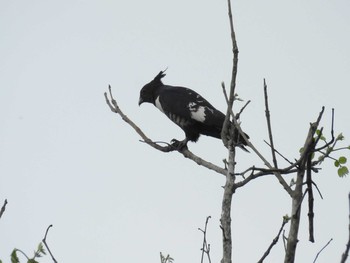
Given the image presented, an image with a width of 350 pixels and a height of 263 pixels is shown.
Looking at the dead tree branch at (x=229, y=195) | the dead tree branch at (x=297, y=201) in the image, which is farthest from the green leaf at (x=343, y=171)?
the dead tree branch at (x=297, y=201)

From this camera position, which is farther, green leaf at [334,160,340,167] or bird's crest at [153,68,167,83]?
bird's crest at [153,68,167,83]

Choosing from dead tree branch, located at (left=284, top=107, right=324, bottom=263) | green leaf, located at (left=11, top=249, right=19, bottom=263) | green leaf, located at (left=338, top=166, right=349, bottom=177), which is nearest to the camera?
dead tree branch, located at (left=284, top=107, right=324, bottom=263)

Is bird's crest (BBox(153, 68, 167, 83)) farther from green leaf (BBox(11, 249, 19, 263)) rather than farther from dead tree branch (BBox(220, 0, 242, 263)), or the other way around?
green leaf (BBox(11, 249, 19, 263))

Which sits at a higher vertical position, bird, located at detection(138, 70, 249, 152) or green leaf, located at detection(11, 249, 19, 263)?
bird, located at detection(138, 70, 249, 152)

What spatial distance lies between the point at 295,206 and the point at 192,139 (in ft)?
19.0

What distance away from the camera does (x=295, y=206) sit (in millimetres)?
2039

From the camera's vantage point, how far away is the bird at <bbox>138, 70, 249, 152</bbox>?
Result: 7508 millimetres

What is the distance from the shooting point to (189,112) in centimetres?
788

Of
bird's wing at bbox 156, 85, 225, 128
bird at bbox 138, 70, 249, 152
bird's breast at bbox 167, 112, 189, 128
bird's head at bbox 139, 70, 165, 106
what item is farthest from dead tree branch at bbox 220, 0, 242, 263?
bird's head at bbox 139, 70, 165, 106

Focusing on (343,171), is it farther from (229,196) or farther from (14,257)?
(14,257)

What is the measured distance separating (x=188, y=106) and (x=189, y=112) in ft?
0.61

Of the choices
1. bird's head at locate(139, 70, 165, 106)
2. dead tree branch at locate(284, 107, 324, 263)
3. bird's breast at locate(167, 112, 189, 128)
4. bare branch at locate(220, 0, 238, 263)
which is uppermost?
bird's head at locate(139, 70, 165, 106)

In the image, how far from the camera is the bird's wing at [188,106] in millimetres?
7539

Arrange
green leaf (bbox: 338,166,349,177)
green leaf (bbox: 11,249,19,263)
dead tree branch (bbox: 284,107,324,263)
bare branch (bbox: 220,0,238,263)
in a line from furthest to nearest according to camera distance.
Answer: bare branch (bbox: 220,0,238,263) < green leaf (bbox: 338,166,349,177) < green leaf (bbox: 11,249,19,263) < dead tree branch (bbox: 284,107,324,263)
